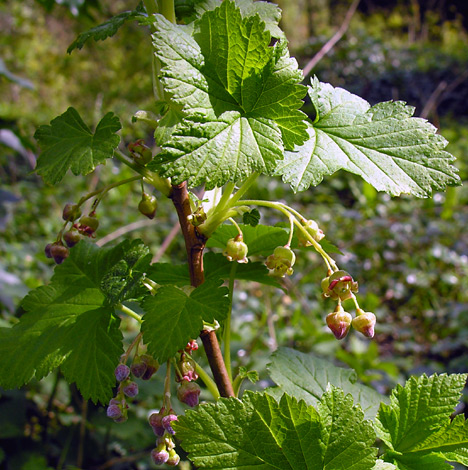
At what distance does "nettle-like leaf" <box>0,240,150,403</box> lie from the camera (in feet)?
2.22

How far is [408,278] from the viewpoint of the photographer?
3.88 metres

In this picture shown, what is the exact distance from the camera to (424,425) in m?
0.61

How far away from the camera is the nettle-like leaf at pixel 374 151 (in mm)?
594

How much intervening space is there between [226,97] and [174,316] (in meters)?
0.28

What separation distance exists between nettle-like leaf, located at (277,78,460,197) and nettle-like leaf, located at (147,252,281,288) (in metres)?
0.23

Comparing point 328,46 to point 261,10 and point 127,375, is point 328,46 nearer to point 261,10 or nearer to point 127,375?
point 261,10

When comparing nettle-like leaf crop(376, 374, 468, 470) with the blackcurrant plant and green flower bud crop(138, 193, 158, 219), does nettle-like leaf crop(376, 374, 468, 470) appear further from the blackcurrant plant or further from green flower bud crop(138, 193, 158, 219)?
green flower bud crop(138, 193, 158, 219)

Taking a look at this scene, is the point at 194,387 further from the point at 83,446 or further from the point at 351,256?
the point at 351,256

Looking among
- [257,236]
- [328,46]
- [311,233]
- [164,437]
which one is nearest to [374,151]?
[311,233]

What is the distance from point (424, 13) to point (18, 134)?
12765 millimetres

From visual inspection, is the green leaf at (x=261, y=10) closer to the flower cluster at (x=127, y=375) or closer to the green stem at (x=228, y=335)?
the green stem at (x=228, y=335)

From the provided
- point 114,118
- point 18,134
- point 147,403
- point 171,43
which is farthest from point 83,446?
point 171,43

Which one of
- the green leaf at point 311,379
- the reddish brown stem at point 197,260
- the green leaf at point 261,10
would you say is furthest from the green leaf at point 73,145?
the green leaf at point 311,379

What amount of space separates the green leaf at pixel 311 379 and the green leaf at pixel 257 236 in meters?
0.21
